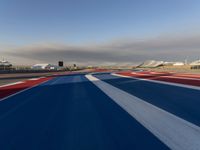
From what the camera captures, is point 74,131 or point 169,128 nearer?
point 74,131

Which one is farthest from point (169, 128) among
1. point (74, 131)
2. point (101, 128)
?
point (74, 131)

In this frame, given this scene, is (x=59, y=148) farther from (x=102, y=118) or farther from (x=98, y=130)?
(x=102, y=118)

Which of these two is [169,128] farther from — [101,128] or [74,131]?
[74,131]

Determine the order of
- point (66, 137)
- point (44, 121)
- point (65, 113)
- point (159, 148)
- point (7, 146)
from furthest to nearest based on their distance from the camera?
point (65, 113)
point (44, 121)
point (66, 137)
point (7, 146)
point (159, 148)

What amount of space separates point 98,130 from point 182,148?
1.94 m

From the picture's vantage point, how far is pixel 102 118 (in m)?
6.60

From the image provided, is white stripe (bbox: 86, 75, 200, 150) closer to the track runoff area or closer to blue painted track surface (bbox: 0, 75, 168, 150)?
the track runoff area

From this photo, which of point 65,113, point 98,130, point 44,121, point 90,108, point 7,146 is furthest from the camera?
point 90,108

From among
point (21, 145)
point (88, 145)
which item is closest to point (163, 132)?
point (88, 145)

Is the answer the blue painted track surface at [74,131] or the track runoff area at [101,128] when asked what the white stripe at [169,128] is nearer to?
the track runoff area at [101,128]

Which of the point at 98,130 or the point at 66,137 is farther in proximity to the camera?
the point at 98,130

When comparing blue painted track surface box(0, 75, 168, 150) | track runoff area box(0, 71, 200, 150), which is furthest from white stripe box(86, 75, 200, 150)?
blue painted track surface box(0, 75, 168, 150)

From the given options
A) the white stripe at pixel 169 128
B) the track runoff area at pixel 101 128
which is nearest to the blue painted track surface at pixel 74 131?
the track runoff area at pixel 101 128

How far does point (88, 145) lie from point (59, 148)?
55 cm
